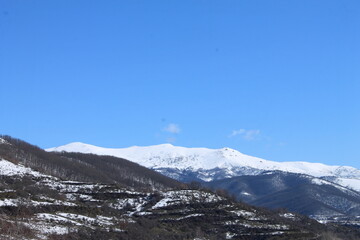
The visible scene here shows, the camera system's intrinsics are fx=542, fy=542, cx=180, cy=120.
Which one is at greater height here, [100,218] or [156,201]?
[156,201]

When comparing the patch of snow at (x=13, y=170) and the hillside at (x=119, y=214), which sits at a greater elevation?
the patch of snow at (x=13, y=170)

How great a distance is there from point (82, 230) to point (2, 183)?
38237 millimetres

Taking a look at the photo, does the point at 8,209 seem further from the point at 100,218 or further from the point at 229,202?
the point at 229,202

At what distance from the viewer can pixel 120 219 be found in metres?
91.1

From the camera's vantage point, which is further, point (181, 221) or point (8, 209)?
point (181, 221)

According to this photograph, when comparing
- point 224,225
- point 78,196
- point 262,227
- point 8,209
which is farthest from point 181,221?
point 8,209

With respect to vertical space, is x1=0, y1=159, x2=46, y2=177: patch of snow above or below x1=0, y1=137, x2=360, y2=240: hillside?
above

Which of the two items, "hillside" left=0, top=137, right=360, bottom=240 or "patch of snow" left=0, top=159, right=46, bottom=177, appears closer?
"hillside" left=0, top=137, right=360, bottom=240

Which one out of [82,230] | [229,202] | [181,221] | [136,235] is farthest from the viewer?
[229,202]

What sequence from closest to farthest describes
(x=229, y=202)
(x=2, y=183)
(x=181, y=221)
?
(x=181, y=221) → (x=2, y=183) → (x=229, y=202)

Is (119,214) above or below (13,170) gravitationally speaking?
below

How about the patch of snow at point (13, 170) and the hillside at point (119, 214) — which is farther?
the patch of snow at point (13, 170)

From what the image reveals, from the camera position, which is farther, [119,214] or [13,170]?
[13,170]

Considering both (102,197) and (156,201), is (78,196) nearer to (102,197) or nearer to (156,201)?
(102,197)
